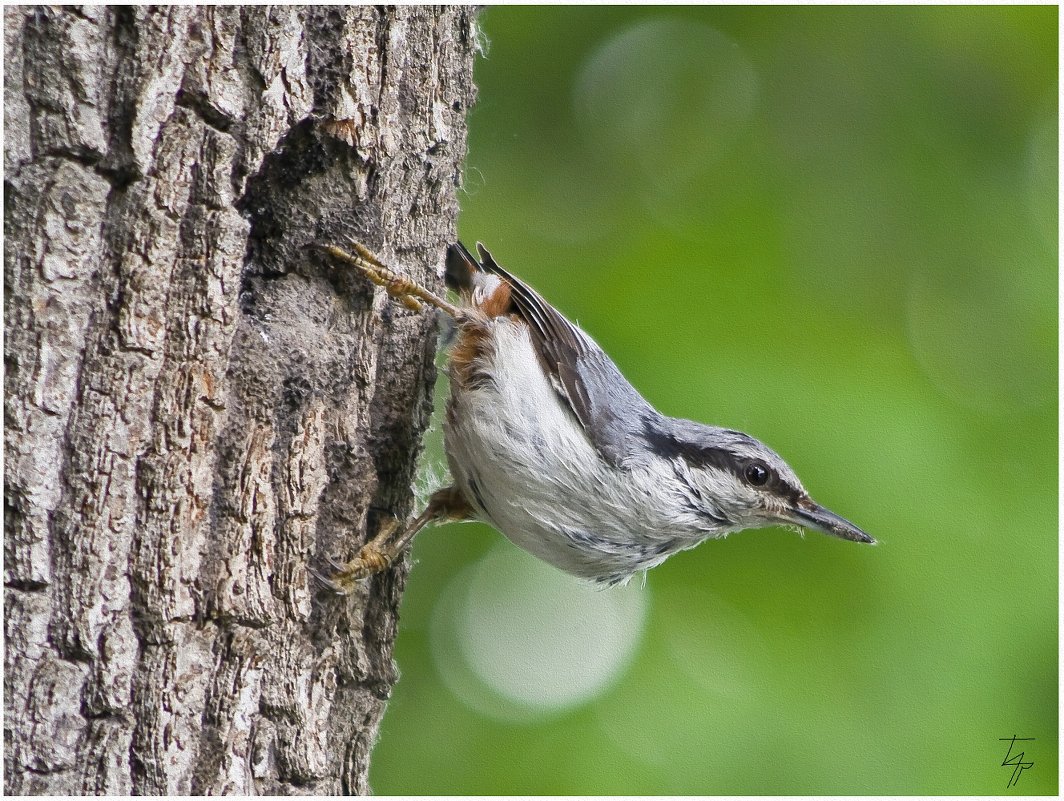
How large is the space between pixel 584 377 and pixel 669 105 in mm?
1658

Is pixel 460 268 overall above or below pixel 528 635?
above

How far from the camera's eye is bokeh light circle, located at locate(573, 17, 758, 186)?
3.61m

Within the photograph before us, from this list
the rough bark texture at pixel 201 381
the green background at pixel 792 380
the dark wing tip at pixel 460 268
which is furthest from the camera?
the dark wing tip at pixel 460 268

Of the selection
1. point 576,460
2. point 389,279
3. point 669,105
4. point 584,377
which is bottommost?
point 576,460

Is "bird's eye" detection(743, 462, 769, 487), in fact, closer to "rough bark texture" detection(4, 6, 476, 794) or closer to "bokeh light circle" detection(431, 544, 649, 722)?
"bokeh light circle" detection(431, 544, 649, 722)

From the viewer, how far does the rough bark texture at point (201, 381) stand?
1755 mm

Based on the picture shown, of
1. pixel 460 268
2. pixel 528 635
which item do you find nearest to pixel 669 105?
pixel 460 268

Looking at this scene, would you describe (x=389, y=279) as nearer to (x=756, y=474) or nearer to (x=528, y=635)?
(x=756, y=474)

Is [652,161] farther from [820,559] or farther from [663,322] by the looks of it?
[820,559]

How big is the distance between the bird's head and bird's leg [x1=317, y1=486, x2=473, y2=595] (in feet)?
1.98

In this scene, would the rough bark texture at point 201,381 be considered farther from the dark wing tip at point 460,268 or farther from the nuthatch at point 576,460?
the dark wing tip at point 460,268

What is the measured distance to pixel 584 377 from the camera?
Answer: 8.98 feet
